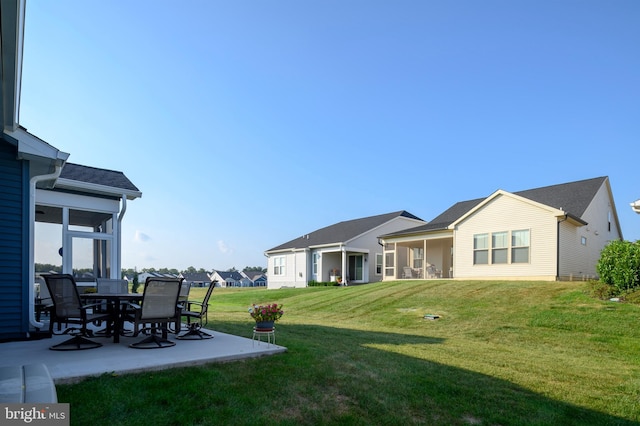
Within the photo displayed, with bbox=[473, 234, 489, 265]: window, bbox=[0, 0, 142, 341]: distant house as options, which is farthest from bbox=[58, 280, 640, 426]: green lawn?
bbox=[473, 234, 489, 265]: window

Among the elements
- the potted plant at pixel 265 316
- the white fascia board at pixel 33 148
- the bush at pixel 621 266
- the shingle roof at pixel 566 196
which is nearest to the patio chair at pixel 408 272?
the shingle roof at pixel 566 196

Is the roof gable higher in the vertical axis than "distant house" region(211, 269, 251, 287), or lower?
higher

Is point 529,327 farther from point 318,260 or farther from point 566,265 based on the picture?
point 318,260

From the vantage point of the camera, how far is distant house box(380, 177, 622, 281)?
17203mm

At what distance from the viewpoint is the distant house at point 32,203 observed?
5086 mm

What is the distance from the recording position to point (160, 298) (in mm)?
6391

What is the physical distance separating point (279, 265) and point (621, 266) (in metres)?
24.9

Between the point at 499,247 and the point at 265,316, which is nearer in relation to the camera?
the point at 265,316

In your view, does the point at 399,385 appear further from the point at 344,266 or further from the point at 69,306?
the point at 344,266

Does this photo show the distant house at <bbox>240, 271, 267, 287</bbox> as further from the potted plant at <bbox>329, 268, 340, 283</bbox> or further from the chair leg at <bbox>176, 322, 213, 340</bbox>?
the chair leg at <bbox>176, 322, 213, 340</bbox>

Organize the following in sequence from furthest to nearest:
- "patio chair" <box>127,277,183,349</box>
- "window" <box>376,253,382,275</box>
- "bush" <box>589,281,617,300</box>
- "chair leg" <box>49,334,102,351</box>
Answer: "window" <box>376,253,382,275</box> < "bush" <box>589,281,617,300</box> < "patio chair" <box>127,277,183,349</box> < "chair leg" <box>49,334,102,351</box>

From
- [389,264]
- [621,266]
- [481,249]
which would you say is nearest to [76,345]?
[621,266]

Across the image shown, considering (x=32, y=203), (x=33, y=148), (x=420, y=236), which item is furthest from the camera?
(x=420, y=236)

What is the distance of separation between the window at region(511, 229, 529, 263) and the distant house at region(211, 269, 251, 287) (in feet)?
263
